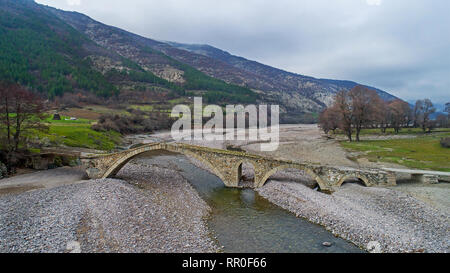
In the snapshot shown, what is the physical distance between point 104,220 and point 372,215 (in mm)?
18741

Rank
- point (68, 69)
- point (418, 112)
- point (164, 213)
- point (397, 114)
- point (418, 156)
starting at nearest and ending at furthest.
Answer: point (164, 213)
point (418, 156)
point (397, 114)
point (418, 112)
point (68, 69)

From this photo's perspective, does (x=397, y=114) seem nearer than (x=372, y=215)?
No

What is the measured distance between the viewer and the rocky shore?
43.2 feet

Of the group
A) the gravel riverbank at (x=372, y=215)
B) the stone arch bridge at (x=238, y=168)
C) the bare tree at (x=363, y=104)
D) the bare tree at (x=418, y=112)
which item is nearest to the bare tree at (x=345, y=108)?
the bare tree at (x=363, y=104)

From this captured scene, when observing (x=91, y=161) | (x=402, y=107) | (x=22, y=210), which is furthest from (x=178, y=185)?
(x=402, y=107)

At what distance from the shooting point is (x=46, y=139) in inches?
1385

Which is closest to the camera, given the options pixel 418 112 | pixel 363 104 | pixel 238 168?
pixel 238 168

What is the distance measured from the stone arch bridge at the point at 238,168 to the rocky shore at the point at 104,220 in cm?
329

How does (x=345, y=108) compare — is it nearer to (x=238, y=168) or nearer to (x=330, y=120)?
(x=330, y=120)

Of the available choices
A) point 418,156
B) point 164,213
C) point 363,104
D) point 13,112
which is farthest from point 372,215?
point 363,104

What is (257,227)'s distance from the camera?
17422 mm

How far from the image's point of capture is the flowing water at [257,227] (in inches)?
579

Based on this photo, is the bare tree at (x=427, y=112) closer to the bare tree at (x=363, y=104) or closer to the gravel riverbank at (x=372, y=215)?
the bare tree at (x=363, y=104)

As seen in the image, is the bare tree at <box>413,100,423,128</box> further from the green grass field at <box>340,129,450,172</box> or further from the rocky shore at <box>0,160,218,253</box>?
the rocky shore at <box>0,160,218,253</box>
